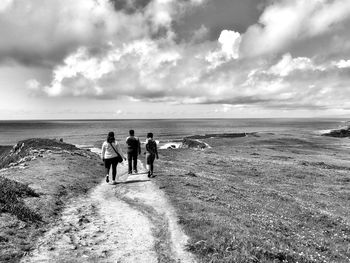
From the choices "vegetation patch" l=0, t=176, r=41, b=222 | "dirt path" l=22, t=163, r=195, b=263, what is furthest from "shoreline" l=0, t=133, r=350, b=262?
"dirt path" l=22, t=163, r=195, b=263

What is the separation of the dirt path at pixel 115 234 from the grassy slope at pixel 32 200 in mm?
496

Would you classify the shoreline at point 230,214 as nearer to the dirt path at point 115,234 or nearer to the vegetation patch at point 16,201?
the vegetation patch at point 16,201

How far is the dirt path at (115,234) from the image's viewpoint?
9484mm

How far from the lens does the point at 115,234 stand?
1125cm

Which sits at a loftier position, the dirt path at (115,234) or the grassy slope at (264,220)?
the dirt path at (115,234)

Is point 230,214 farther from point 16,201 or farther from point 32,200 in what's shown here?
point 16,201

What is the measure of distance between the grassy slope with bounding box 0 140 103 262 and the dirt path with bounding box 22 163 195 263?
496 mm

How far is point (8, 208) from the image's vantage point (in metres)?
12.0

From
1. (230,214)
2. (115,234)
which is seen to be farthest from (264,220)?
(115,234)

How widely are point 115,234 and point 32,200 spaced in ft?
17.7

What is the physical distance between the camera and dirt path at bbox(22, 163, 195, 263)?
373 inches

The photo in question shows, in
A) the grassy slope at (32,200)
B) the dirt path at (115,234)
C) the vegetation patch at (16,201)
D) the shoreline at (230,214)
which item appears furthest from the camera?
the vegetation patch at (16,201)

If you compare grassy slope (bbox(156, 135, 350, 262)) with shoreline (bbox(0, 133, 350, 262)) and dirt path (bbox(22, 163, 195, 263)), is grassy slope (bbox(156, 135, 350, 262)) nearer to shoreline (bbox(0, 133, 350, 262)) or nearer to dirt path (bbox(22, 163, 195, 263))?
shoreline (bbox(0, 133, 350, 262))

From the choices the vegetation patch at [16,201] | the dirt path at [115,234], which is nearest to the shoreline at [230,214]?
the vegetation patch at [16,201]
